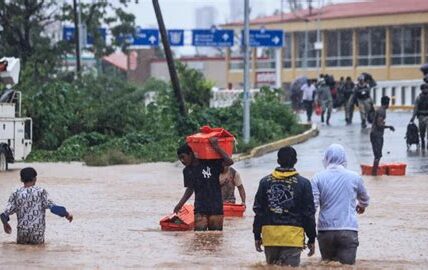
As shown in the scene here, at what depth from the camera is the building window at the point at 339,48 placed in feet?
276

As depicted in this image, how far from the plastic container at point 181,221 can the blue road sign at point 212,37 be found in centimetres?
5817

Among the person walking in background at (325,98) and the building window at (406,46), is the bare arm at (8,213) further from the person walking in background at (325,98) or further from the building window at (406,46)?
the building window at (406,46)

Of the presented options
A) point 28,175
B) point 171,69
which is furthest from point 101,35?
point 28,175

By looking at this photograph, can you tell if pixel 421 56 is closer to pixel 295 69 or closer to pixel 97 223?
pixel 295 69

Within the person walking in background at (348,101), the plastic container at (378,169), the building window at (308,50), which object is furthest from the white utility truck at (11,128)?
the building window at (308,50)

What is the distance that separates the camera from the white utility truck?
28266mm

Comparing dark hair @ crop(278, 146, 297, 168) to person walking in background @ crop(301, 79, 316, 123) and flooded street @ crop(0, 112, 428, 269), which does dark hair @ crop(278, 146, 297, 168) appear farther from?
person walking in background @ crop(301, 79, 316, 123)

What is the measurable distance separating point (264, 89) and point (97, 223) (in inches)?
940

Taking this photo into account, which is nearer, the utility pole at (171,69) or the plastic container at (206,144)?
the plastic container at (206,144)

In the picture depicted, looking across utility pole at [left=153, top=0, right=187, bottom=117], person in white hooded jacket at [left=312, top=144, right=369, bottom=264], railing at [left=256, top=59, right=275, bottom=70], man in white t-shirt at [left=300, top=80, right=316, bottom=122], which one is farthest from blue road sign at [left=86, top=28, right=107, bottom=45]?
person in white hooded jacket at [left=312, top=144, right=369, bottom=264]

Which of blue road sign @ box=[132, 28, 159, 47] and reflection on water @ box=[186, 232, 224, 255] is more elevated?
blue road sign @ box=[132, 28, 159, 47]

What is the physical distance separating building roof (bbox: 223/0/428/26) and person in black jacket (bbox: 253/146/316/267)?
63.7 metres

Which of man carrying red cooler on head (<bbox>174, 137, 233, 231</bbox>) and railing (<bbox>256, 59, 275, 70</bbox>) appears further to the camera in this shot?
railing (<bbox>256, 59, 275, 70</bbox>)

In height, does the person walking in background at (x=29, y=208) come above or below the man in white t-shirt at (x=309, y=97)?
below
